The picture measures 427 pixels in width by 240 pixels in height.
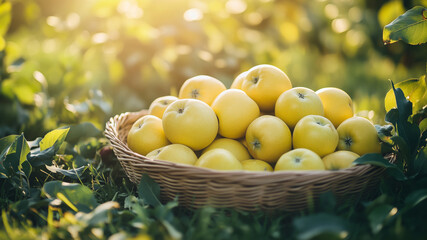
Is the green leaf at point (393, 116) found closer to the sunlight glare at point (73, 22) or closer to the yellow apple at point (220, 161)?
the yellow apple at point (220, 161)

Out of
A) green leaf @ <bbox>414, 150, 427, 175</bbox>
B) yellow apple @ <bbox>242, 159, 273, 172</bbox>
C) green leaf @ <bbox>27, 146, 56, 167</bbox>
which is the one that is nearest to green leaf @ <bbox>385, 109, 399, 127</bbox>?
green leaf @ <bbox>414, 150, 427, 175</bbox>

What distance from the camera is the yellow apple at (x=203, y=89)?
194 cm

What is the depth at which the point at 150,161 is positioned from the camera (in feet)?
4.85

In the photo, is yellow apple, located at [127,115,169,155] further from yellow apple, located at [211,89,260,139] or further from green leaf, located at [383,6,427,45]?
green leaf, located at [383,6,427,45]

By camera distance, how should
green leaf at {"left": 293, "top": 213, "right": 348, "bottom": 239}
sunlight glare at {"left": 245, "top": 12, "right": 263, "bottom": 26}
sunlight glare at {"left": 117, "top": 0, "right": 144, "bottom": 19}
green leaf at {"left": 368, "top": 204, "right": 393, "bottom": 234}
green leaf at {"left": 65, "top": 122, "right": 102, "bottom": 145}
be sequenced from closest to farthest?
green leaf at {"left": 293, "top": 213, "right": 348, "bottom": 239}
green leaf at {"left": 368, "top": 204, "right": 393, "bottom": 234}
green leaf at {"left": 65, "top": 122, "right": 102, "bottom": 145}
sunlight glare at {"left": 117, "top": 0, "right": 144, "bottom": 19}
sunlight glare at {"left": 245, "top": 12, "right": 263, "bottom": 26}

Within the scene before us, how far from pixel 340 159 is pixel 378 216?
12.1 inches

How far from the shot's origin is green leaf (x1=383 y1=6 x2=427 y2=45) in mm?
1724

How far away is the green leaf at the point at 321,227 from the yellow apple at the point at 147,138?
2.77ft

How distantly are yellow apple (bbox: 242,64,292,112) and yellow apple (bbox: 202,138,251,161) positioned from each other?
0.88 feet

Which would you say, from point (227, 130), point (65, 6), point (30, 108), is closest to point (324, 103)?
point (227, 130)

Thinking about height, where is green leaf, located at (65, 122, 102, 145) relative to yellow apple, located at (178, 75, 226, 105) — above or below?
below

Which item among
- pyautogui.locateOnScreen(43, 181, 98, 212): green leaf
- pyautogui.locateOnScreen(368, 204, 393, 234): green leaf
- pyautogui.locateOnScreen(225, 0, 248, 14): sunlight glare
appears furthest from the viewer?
pyautogui.locateOnScreen(225, 0, 248, 14): sunlight glare

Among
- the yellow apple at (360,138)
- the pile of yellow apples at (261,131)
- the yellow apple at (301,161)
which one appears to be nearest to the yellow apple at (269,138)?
the pile of yellow apples at (261,131)

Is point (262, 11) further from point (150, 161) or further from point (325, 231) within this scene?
point (325, 231)
